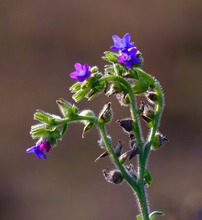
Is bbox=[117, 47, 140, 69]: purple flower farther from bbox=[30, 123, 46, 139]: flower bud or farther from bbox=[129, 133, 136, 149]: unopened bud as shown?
bbox=[30, 123, 46, 139]: flower bud

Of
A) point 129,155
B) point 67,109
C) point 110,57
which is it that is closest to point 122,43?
point 110,57

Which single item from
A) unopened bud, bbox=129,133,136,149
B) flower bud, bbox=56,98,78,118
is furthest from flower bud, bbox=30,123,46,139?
unopened bud, bbox=129,133,136,149

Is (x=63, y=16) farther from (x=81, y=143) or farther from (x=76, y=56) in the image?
(x=81, y=143)

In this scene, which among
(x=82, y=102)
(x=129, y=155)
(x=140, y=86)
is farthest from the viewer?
(x=82, y=102)

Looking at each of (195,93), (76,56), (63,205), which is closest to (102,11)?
(76,56)

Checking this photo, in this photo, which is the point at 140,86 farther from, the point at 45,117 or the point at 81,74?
the point at 45,117

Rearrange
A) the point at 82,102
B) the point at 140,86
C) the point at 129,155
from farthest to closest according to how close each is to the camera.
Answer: the point at 82,102 < the point at 140,86 < the point at 129,155
